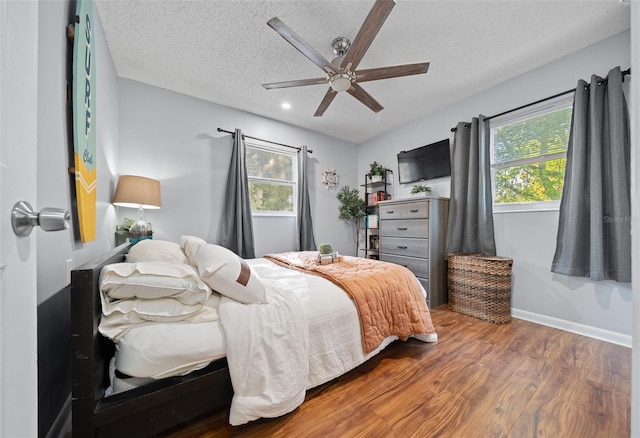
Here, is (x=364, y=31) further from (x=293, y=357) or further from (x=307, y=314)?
(x=293, y=357)

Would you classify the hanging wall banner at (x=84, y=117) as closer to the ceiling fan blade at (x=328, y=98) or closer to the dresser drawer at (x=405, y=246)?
the ceiling fan blade at (x=328, y=98)

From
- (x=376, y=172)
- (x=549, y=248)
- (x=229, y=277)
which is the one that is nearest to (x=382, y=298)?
(x=229, y=277)

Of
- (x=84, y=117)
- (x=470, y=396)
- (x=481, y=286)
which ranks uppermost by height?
(x=84, y=117)

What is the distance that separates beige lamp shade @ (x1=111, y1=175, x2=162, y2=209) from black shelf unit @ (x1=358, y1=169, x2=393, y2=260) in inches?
125

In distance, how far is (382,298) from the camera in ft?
5.78

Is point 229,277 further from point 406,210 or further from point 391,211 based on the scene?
point 391,211

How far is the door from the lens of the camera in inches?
16.3

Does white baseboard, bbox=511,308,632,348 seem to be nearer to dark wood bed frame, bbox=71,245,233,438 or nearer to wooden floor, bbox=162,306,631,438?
wooden floor, bbox=162,306,631,438

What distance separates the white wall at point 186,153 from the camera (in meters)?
2.79

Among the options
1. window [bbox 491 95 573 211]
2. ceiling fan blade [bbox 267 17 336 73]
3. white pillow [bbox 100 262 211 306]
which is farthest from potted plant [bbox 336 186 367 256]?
white pillow [bbox 100 262 211 306]

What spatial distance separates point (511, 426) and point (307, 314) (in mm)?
1195

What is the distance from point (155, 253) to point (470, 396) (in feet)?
6.82

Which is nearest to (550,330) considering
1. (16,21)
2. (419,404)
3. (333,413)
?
(419,404)

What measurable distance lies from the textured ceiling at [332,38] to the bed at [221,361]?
193cm
